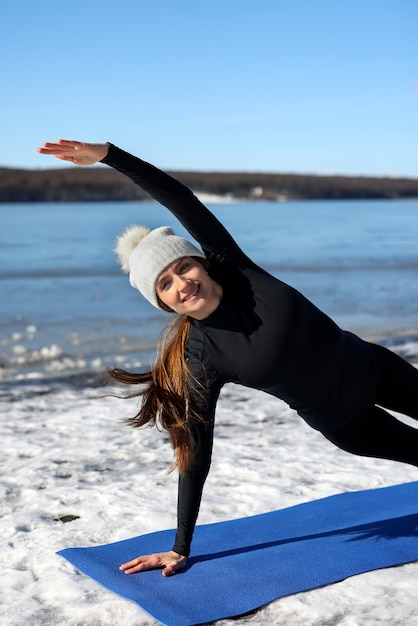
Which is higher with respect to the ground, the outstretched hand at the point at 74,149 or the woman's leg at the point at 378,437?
the outstretched hand at the point at 74,149

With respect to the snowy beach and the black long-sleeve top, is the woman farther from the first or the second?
the snowy beach

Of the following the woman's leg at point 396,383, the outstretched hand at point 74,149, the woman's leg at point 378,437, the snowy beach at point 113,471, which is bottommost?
the snowy beach at point 113,471

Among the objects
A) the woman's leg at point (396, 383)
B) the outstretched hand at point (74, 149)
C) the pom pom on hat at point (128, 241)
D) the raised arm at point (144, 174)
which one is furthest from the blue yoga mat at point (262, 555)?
the outstretched hand at point (74, 149)

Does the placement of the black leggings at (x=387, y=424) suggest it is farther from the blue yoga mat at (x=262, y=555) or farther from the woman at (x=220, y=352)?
the blue yoga mat at (x=262, y=555)

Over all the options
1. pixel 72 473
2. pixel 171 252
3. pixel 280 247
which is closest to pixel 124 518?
pixel 72 473

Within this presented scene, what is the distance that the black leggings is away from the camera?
2730 mm

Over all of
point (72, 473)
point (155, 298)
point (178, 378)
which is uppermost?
point (155, 298)

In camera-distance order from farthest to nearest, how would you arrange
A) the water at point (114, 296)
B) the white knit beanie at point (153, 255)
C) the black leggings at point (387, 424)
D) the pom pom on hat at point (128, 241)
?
the water at point (114, 296), the black leggings at point (387, 424), the pom pom on hat at point (128, 241), the white knit beanie at point (153, 255)

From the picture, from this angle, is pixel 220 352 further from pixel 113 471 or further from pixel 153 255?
pixel 113 471

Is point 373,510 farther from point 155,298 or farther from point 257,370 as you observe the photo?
point 155,298

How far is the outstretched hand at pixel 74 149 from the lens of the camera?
247cm

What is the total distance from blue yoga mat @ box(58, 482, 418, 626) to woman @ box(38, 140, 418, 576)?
0.12 meters

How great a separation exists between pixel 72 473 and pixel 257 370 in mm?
1765

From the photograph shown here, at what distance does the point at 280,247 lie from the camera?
2328cm
